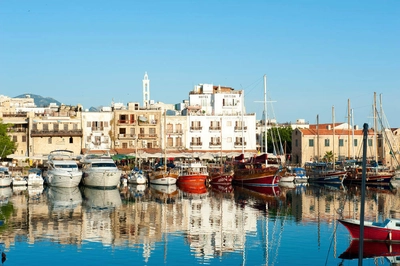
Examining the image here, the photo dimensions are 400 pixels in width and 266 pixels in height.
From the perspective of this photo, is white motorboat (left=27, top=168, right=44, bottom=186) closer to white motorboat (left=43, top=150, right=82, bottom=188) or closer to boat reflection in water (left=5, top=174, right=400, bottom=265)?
white motorboat (left=43, top=150, right=82, bottom=188)

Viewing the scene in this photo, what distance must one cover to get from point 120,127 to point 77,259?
61.8 m

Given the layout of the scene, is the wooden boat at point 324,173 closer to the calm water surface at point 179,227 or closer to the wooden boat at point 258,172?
the wooden boat at point 258,172

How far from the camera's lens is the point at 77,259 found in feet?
105

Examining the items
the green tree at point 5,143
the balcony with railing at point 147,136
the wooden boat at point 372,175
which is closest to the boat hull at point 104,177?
the green tree at point 5,143

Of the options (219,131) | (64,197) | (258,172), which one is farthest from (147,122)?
(64,197)

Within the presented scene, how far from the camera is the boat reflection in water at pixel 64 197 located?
173 feet

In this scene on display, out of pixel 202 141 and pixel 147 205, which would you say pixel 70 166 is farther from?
pixel 202 141

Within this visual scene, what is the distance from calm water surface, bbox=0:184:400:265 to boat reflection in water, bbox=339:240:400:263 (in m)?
0.17

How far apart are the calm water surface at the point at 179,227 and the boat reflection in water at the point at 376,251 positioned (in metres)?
0.17

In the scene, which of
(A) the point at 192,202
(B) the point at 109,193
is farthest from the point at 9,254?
(B) the point at 109,193

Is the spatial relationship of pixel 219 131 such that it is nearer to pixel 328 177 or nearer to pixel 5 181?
pixel 328 177

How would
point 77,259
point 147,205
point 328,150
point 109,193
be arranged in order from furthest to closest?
point 328,150
point 109,193
point 147,205
point 77,259

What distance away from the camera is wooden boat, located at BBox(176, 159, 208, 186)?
74.4 metres

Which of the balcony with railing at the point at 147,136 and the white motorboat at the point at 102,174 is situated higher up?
the balcony with railing at the point at 147,136
